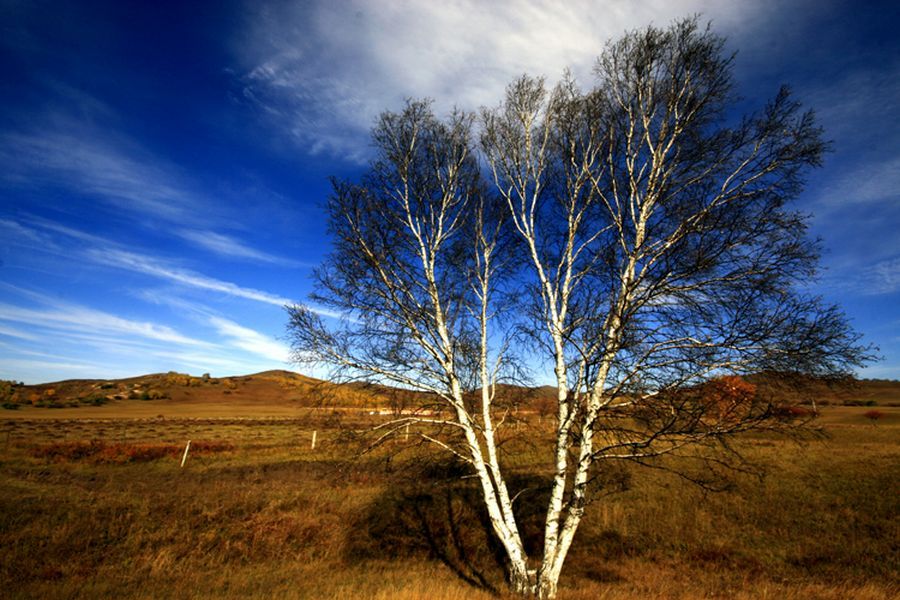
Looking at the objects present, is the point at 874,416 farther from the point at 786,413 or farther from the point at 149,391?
the point at 149,391

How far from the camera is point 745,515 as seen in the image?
1410 cm

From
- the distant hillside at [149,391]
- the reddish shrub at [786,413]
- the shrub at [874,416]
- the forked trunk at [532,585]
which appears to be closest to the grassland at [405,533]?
the forked trunk at [532,585]

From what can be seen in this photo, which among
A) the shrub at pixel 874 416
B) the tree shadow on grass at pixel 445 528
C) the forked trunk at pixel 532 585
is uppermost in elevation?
the shrub at pixel 874 416

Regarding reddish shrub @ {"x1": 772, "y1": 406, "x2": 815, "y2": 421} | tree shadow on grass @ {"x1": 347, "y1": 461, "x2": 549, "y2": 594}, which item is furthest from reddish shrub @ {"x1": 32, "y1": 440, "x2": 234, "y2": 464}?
reddish shrub @ {"x1": 772, "y1": 406, "x2": 815, "y2": 421}

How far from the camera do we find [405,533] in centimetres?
1367

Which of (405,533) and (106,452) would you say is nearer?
(405,533)

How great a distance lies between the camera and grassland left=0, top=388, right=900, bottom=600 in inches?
348

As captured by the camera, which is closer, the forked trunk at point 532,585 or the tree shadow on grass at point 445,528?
the forked trunk at point 532,585

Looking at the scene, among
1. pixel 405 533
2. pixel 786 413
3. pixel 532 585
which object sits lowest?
pixel 405 533

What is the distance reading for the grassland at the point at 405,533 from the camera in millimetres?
8828

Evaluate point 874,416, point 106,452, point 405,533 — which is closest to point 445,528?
point 405,533

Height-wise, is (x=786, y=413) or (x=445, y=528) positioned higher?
(x=786, y=413)

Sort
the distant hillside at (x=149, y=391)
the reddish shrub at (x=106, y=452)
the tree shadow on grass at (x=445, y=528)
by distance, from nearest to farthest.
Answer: the tree shadow on grass at (x=445, y=528), the reddish shrub at (x=106, y=452), the distant hillside at (x=149, y=391)

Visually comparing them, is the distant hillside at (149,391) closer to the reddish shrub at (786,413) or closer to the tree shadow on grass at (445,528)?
the tree shadow on grass at (445,528)
